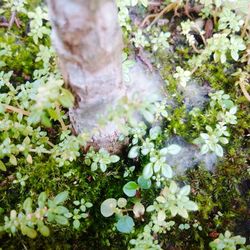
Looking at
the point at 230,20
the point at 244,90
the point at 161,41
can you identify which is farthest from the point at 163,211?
the point at 230,20

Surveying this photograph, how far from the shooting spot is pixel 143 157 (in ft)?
6.47

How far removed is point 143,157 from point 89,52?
804 millimetres

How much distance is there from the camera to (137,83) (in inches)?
88.5

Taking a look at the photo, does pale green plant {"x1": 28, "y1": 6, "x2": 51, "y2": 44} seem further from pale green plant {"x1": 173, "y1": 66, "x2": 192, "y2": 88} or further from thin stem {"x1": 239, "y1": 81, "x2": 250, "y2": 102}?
thin stem {"x1": 239, "y1": 81, "x2": 250, "y2": 102}

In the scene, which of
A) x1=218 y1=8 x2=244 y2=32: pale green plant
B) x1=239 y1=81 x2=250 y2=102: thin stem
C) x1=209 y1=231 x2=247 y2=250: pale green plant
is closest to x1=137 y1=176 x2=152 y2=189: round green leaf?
x1=209 y1=231 x2=247 y2=250: pale green plant

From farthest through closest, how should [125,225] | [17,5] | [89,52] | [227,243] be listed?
[17,5] < [125,225] < [227,243] < [89,52]

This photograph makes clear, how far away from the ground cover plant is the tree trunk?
0.29ft

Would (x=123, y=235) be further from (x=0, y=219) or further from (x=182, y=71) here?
(x=182, y=71)

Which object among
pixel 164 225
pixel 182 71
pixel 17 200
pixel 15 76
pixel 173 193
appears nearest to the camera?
pixel 173 193

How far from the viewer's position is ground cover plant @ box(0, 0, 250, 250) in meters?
1.76

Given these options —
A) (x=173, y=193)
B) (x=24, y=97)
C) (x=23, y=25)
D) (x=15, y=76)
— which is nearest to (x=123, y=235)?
(x=173, y=193)

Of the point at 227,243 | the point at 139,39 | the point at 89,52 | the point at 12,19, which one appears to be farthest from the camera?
the point at 12,19

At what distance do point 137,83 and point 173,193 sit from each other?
2.72 feet

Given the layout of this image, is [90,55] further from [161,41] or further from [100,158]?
[161,41]
